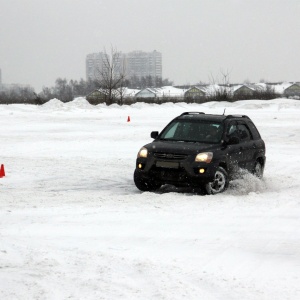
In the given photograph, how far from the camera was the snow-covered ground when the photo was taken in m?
5.47

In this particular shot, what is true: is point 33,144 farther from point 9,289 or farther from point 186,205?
point 9,289

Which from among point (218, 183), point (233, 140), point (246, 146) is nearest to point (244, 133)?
point (246, 146)

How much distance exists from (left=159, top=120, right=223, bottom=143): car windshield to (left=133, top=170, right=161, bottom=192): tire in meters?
1.14

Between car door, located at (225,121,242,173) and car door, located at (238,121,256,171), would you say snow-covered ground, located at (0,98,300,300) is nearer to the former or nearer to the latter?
car door, located at (225,121,242,173)

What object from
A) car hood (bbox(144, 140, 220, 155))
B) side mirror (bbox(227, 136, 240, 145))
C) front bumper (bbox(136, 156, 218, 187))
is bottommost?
front bumper (bbox(136, 156, 218, 187))

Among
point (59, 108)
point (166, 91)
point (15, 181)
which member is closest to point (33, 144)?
point (15, 181)

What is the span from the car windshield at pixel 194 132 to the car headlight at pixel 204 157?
30.7 inches

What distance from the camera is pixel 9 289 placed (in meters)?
5.34

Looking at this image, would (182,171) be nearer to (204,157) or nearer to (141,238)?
(204,157)

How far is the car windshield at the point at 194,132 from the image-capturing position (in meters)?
11.9

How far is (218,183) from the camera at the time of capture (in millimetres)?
11211

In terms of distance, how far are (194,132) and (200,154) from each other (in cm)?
120

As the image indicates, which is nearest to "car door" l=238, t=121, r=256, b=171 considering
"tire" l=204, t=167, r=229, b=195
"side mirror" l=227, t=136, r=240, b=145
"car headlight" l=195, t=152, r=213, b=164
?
"side mirror" l=227, t=136, r=240, b=145

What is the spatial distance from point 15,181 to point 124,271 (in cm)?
804
